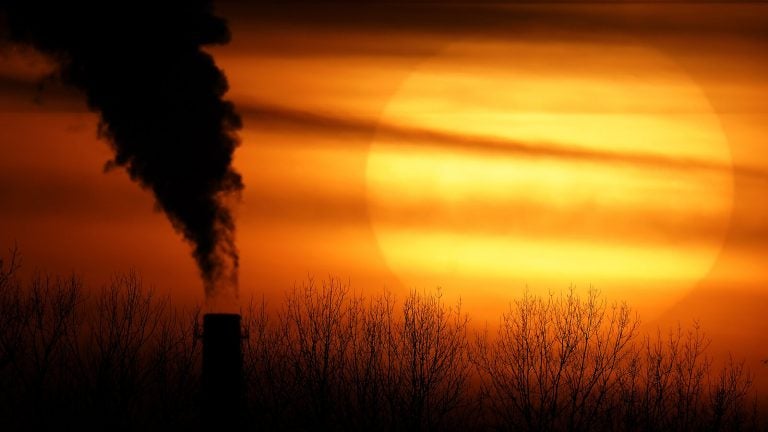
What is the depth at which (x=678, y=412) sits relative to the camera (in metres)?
33.2

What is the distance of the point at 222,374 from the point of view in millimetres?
24094

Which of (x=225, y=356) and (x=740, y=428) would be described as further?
(x=740, y=428)

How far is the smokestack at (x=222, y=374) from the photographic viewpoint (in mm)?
24031

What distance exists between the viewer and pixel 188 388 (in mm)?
31141

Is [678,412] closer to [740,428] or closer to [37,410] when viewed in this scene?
[740,428]

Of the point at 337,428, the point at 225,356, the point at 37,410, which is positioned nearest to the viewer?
the point at 225,356

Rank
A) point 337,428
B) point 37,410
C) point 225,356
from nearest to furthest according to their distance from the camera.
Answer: point 225,356 → point 37,410 → point 337,428

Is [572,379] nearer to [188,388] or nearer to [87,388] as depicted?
[188,388]

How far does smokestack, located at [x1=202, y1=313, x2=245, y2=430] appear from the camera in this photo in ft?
78.8

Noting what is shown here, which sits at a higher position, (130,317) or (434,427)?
(130,317)

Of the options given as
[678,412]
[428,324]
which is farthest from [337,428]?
[678,412]

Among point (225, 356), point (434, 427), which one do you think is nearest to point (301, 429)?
point (434, 427)

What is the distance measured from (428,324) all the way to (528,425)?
10.3 feet

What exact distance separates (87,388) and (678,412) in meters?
13.1
